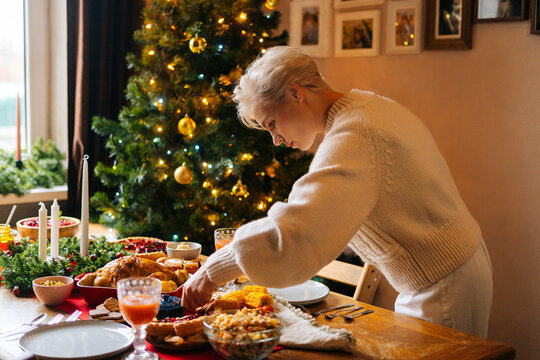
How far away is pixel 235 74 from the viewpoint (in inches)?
115

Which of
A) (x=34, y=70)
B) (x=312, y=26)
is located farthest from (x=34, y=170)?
(x=312, y=26)

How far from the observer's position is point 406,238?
1475 millimetres

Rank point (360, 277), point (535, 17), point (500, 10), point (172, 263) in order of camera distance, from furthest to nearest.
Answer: point (500, 10) < point (535, 17) < point (360, 277) < point (172, 263)

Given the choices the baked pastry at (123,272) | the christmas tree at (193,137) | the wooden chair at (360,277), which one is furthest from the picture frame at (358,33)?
the baked pastry at (123,272)

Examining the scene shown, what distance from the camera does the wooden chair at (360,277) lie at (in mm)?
1867

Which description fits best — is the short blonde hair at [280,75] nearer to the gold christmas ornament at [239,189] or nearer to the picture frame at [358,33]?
the gold christmas ornament at [239,189]

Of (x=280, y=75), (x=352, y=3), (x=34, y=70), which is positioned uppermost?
(x=352, y=3)

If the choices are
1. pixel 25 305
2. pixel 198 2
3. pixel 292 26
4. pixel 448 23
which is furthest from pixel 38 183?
pixel 448 23

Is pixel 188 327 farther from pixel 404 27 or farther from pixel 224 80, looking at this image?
pixel 404 27

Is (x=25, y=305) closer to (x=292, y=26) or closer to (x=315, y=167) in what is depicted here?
(x=315, y=167)

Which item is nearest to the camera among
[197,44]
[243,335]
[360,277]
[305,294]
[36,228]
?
[243,335]

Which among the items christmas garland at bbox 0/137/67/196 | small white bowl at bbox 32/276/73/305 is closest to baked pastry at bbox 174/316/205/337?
small white bowl at bbox 32/276/73/305

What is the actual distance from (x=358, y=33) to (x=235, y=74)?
0.79m

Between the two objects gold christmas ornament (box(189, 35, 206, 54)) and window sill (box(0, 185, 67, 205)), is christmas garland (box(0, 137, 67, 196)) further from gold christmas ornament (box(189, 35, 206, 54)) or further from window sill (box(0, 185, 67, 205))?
gold christmas ornament (box(189, 35, 206, 54))
